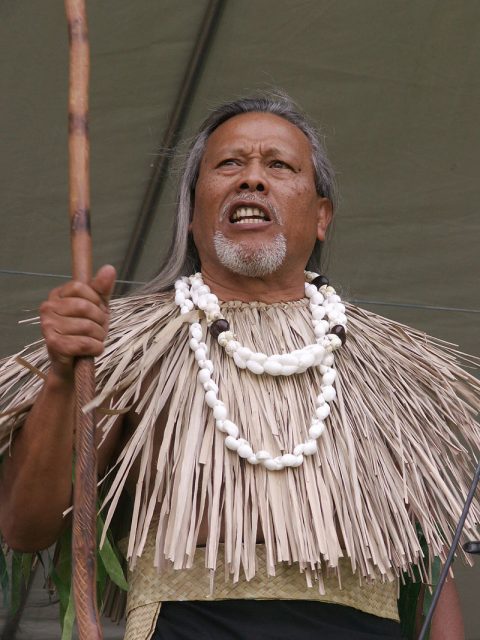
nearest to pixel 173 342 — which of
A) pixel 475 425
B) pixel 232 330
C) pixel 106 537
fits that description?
pixel 232 330

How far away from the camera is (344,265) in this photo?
3.34 meters

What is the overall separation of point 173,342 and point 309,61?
3.34ft

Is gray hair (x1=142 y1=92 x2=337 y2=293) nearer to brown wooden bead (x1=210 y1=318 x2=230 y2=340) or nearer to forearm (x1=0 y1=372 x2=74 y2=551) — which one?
brown wooden bead (x1=210 y1=318 x2=230 y2=340)

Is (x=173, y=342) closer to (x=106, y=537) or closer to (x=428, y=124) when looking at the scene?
(x=106, y=537)

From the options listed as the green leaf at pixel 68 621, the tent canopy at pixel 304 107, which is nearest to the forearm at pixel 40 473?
the green leaf at pixel 68 621

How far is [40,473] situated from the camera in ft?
6.57

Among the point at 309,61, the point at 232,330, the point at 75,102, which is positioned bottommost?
the point at 75,102

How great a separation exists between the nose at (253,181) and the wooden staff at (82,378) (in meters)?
0.75

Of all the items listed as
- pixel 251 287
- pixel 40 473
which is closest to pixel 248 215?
pixel 251 287

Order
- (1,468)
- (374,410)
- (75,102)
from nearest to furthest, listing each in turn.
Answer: (75,102)
(1,468)
(374,410)

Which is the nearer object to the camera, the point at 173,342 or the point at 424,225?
the point at 173,342

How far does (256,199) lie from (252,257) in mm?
117

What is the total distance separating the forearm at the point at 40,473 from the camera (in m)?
1.92

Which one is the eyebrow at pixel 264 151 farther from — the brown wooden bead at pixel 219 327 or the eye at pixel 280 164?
the brown wooden bead at pixel 219 327
